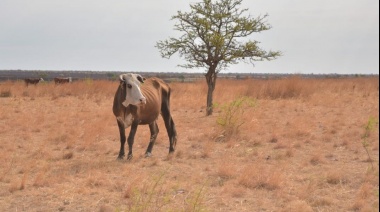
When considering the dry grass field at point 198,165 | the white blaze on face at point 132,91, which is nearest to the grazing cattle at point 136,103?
the white blaze on face at point 132,91

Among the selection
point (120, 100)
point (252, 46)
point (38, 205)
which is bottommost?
point (38, 205)

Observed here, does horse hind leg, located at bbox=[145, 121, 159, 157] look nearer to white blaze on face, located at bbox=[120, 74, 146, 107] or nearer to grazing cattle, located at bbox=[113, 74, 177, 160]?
grazing cattle, located at bbox=[113, 74, 177, 160]

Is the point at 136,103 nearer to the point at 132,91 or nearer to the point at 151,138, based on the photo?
the point at 132,91

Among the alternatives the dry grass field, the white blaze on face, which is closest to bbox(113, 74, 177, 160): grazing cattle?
the white blaze on face

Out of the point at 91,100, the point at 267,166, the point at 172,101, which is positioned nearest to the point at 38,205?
the point at 267,166

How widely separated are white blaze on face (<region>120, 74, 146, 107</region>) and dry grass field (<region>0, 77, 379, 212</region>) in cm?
122

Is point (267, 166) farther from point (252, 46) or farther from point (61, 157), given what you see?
point (252, 46)

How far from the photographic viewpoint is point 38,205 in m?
6.02

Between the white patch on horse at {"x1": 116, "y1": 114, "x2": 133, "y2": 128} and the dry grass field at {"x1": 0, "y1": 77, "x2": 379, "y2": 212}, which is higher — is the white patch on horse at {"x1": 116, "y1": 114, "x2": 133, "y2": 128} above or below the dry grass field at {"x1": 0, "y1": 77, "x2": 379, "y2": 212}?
above

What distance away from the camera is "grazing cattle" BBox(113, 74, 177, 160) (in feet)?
28.3

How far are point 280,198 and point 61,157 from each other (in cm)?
496

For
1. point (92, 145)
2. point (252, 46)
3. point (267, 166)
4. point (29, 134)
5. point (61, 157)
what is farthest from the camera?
point (252, 46)

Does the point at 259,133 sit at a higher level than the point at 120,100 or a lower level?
lower

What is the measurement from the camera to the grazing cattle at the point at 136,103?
8.62 meters
